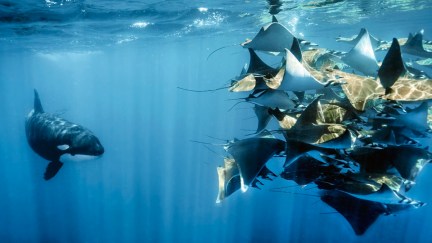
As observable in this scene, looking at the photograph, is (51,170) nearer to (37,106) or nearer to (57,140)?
(57,140)

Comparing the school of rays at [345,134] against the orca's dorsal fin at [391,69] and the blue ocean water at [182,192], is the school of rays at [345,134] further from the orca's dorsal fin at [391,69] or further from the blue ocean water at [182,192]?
the blue ocean water at [182,192]

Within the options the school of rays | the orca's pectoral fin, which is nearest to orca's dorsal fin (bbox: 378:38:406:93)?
the school of rays

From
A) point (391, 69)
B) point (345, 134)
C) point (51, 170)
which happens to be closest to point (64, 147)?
point (51, 170)

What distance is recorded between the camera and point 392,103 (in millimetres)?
3400

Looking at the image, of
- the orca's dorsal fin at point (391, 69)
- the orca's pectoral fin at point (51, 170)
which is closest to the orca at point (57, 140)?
the orca's pectoral fin at point (51, 170)

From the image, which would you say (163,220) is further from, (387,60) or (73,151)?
(387,60)

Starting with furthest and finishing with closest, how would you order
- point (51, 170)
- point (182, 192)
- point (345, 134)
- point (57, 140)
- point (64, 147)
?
point (182, 192) → point (51, 170) → point (57, 140) → point (64, 147) → point (345, 134)

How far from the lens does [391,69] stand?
3.43 meters

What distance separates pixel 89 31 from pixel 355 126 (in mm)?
22421

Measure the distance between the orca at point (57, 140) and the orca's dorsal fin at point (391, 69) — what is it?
8.58 m

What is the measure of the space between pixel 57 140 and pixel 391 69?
9777 millimetres

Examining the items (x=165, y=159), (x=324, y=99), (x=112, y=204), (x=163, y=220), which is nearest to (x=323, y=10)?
(x=324, y=99)

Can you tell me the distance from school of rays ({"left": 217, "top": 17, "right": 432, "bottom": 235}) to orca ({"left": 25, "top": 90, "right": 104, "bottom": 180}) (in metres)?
6.49

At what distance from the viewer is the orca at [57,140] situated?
9.57 metres
